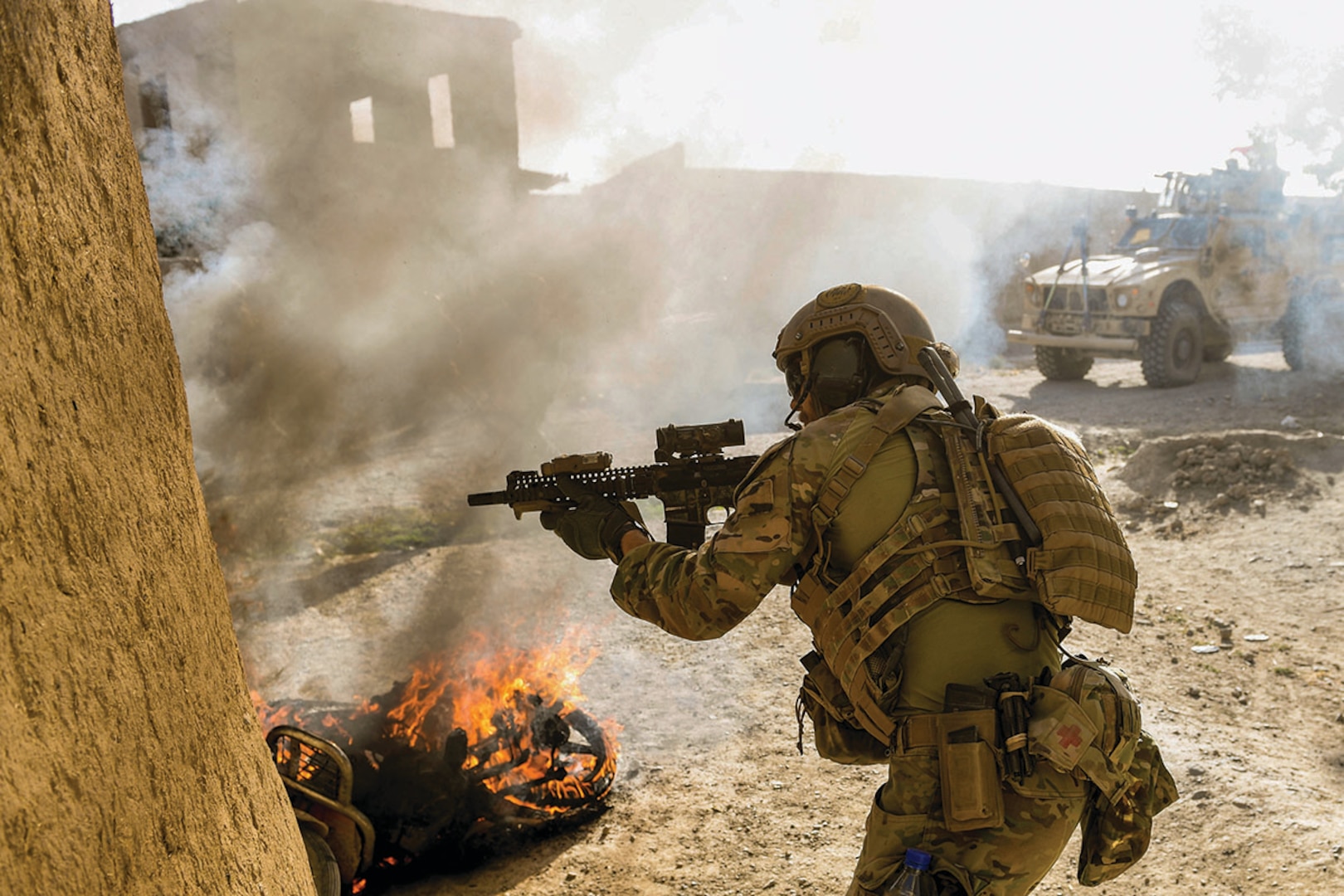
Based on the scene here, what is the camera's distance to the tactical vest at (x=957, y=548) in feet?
6.54

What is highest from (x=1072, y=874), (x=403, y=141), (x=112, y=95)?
(x=403, y=141)

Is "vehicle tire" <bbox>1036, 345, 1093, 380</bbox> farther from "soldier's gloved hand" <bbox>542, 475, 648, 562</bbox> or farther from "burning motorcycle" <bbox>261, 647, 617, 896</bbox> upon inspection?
"soldier's gloved hand" <bbox>542, 475, 648, 562</bbox>

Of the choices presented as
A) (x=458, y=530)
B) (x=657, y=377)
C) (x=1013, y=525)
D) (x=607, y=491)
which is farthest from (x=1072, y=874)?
(x=657, y=377)

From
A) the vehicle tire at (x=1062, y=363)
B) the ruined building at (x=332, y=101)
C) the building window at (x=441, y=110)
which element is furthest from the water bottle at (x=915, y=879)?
the building window at (x=441, y=110)

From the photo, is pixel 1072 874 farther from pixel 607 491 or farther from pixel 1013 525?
pixel 607 491

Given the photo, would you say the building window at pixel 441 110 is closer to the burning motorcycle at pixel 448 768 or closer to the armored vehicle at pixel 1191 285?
the armored vehicle at pixel 1191 285

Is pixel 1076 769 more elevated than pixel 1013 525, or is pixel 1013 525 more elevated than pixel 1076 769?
pixel 1013 525

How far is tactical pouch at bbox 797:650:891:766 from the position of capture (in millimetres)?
2193

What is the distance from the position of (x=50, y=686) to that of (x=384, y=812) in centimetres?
230

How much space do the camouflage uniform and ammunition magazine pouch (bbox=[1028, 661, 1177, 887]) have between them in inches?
2.8

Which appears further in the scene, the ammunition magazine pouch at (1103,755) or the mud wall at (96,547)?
the ammunition magazine pouch at (1103,755)

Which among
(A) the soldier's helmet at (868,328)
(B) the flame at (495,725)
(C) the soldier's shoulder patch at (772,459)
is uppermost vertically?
(A) the soldier's helmet at (868,328)

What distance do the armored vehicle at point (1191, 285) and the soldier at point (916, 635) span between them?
388 inches

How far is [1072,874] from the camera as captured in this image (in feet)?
10.8
